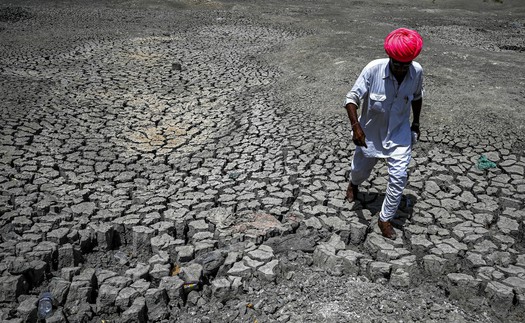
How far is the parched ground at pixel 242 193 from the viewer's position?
9.03 feet

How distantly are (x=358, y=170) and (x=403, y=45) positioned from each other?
1091mm

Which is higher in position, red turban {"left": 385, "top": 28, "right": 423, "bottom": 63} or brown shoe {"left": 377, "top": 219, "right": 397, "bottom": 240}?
red turban {"left": 385, "top": 28, "right": 423, "bottom": 63}

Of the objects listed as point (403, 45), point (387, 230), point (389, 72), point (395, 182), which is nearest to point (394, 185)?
point (395, 182)

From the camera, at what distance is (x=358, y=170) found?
3518mm

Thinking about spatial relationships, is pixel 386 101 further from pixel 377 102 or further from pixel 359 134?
pixel 359 134

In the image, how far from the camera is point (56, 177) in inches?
157

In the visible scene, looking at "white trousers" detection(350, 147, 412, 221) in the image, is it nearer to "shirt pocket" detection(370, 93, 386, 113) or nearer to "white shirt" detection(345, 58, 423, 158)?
"white shirt" detection(345, 58, 423, 158)

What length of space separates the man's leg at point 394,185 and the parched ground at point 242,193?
6.3 inches

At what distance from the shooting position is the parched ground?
108 inches

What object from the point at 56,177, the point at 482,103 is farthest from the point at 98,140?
the point at 482,103

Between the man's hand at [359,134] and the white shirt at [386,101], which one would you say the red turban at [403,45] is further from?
the man's hand at [359,134]

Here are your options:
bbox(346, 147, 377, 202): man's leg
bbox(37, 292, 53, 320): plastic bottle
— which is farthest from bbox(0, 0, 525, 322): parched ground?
bbox(346, 147, 377, 202): man's leg

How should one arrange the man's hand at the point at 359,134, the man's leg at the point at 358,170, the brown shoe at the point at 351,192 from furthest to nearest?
the brown shoe at the point at 351,192 → the man's leg at the point at 358,170 → the man's hand at the point at 359,134

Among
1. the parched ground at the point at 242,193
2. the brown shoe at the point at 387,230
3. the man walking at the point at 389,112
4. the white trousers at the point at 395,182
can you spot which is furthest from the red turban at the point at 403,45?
the parched ground at the point at 242,193
